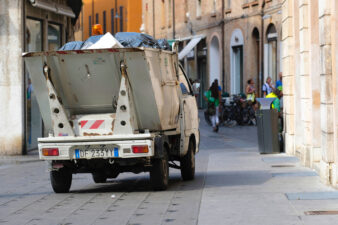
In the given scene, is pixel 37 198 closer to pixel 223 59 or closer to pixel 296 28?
pixel 296 28

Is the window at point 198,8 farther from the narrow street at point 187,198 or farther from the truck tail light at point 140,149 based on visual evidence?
the truck tail light at point 140,149

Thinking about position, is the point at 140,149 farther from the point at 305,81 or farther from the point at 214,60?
the point at 214,60

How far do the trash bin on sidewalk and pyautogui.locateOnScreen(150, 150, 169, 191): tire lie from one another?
296 inches

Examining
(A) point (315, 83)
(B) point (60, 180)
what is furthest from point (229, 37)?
(B) point (60, 180)

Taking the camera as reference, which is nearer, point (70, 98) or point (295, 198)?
point (295, 198)

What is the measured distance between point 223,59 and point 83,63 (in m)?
31.0

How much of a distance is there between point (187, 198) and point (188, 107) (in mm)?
2778

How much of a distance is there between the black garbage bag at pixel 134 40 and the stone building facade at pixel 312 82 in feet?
8.59

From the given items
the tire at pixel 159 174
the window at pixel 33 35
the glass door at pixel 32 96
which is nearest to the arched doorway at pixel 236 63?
the window at pixel 33 35

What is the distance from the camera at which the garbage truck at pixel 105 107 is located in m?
12.1

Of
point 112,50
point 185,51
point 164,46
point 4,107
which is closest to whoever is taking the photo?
point 112,50

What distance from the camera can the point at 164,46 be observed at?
13.5 metres

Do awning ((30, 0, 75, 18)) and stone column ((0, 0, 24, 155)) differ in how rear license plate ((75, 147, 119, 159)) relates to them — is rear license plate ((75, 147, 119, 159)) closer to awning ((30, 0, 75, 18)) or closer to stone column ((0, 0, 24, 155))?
stone column ((0, 0, 24, 155))

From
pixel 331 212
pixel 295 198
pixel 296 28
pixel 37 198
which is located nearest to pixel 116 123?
pixel 37 198
